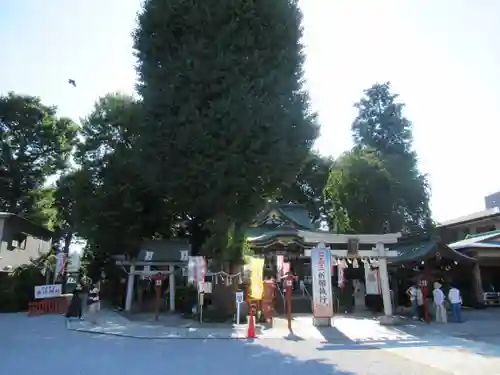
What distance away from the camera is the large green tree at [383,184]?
28.2 m

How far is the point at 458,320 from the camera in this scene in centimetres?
1698

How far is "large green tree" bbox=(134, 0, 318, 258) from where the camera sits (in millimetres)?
17406

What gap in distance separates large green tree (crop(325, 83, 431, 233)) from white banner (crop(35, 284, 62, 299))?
19197 millimetres

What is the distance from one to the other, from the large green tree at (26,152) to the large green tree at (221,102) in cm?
1966

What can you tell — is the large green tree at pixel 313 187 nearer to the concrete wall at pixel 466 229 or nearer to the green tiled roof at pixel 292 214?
the green tiled roof at pixel 292 214

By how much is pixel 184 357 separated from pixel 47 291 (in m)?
13.6

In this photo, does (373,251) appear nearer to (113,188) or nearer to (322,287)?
(322,287)

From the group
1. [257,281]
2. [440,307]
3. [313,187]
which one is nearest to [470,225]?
[440,307]

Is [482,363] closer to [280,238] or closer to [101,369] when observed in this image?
[101,369]

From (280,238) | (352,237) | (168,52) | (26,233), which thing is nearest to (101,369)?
(352,237)

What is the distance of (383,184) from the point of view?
92.3ft

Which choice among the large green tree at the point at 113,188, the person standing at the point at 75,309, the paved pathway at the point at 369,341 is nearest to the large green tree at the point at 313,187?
the large green tree at the point at 113,188

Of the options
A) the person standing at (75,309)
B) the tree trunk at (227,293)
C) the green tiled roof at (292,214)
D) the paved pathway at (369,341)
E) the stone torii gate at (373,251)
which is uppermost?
the green tiled roof at (292,214)

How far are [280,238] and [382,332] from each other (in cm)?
1244
